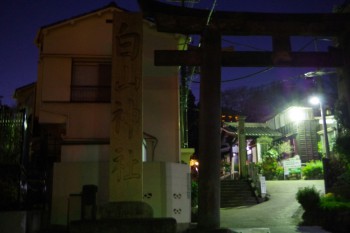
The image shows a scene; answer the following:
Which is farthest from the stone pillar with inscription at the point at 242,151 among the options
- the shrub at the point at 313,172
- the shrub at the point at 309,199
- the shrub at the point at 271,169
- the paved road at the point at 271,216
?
the shrub at the point at 309,199

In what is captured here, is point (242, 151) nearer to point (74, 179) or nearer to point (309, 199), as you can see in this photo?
point (309, 199)

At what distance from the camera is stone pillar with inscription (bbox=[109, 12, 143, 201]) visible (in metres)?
11.4

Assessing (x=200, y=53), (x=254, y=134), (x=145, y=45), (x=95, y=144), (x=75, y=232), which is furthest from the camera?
(x=254, y=134)

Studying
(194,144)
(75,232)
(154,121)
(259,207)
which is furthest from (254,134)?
(75,232)

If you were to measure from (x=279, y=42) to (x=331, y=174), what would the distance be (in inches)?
474

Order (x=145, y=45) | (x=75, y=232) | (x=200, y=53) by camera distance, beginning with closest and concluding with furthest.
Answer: (x=75, y=232), (x=200, y=53), (x=145, y=45)

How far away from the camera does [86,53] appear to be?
2003 centimetres

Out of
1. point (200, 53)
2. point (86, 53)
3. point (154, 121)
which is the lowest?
point (154, 121)

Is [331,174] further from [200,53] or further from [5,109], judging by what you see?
→ [5,109]

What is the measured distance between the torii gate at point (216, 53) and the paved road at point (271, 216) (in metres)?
4.33

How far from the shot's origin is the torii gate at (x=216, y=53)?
11.6m

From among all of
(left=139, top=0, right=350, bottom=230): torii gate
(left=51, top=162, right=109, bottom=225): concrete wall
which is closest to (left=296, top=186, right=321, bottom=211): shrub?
(left=139, top=0, right=350, bottom=230): torii gate

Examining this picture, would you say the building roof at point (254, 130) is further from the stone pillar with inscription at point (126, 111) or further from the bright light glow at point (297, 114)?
the stone pillar with inscription at point (126, 111)

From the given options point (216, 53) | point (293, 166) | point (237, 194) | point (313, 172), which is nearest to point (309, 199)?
point (216, 53)
